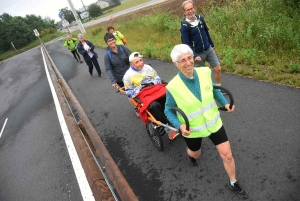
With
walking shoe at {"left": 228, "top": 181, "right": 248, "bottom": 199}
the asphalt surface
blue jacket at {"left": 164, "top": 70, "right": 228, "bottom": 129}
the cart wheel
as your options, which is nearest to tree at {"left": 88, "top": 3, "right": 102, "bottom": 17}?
the asphalt surface

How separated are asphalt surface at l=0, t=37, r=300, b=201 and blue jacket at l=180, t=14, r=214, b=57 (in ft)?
4.70

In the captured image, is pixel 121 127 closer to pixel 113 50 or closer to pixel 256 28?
pixel 113 50

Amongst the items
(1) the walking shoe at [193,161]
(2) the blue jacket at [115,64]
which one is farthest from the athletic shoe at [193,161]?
(2) the blue jacket at [115,64]

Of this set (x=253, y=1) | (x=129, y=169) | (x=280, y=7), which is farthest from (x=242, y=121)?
(x=253, y=1)

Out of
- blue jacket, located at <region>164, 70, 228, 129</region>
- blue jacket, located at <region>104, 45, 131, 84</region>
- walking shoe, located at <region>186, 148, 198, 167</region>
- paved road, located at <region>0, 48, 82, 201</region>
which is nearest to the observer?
blue jacket, located at <region>164, 70, 228, 129</region>

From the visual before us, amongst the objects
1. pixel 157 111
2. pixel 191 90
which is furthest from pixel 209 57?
pixel 191 90

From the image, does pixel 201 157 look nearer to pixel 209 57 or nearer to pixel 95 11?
pixel 209 57

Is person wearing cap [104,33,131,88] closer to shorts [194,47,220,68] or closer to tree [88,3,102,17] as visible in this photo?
shorts [194,47,220,68]

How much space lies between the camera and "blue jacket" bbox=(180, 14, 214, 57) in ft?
15.2

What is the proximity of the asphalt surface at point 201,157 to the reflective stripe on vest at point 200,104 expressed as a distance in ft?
3.55

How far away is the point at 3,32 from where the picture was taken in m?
69.2

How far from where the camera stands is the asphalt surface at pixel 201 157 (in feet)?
10.4

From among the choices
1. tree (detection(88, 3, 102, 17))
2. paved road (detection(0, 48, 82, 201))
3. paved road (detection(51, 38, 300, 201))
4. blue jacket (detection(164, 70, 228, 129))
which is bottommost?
paved road (detection(51, 38, 300, 201))

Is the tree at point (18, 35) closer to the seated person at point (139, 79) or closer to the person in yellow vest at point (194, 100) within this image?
the seated person at point (139, 79)
